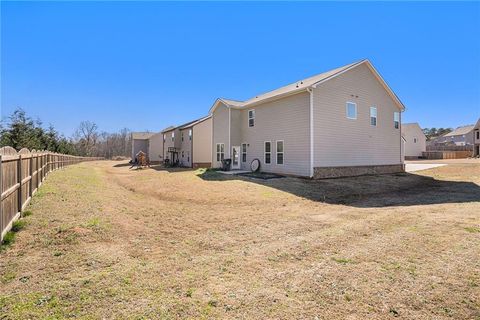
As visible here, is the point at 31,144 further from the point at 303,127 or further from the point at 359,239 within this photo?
the point at 359,239

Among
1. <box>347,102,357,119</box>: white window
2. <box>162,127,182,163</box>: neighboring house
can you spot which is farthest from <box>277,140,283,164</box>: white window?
<box>162,127,182,163</box>: neighboring house

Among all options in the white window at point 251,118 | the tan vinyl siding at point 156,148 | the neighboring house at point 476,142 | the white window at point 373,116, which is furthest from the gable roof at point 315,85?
the neighboring house at point 476,142

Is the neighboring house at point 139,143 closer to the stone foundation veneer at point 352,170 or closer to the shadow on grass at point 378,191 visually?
the shadow on grass at point 378,191

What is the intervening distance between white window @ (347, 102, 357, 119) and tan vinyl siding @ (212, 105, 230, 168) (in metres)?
9.97

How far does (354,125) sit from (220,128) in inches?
457

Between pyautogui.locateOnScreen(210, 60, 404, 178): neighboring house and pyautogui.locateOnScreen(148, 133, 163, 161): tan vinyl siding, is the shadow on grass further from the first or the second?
pyautogui.locateOnScreen(148, 133, 163, 161): tan vinyl siding

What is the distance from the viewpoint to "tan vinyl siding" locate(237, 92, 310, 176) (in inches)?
642

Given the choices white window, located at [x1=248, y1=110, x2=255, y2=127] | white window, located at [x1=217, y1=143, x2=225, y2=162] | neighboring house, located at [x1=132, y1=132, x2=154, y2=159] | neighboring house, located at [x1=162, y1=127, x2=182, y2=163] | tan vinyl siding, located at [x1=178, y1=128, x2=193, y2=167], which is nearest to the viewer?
white window, located at [x1=248, y1=110, x2=255, y2=127]

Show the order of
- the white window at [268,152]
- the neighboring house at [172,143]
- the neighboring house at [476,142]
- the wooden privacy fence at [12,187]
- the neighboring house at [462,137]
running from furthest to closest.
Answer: the neighboring house at [462,137] → the neighboring house at [476,142] → the neighboring house at [172,143] → the white window at [268,152] → the wooden privacy fence at [12,187]

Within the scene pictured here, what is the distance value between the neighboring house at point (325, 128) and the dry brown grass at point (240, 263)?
26.0 feet

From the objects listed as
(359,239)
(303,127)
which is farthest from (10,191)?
(303,127)

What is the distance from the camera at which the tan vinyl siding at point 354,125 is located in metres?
A: 16.3

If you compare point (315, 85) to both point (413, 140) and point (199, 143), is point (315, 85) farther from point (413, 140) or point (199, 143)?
point (413, 140)

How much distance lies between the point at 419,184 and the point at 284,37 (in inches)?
501
